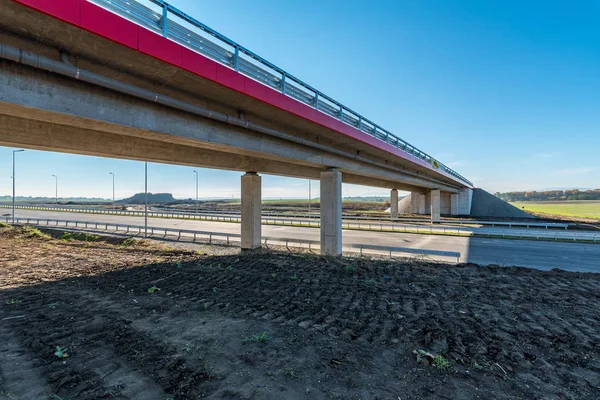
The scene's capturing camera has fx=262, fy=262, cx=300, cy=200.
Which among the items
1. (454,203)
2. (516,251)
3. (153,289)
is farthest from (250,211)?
(454,203)

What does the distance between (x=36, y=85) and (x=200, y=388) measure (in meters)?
6.81

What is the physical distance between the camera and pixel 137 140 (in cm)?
1092

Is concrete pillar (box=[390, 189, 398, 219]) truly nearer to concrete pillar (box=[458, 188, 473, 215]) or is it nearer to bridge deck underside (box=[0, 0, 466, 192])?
concrete pillar (box=[458, 188, 473, 215])

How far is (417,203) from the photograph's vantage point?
179 feet

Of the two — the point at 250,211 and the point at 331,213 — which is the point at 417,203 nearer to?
the point at 331,213

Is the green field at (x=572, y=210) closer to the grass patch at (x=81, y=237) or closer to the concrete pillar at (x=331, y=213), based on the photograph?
the concrete pillar at (x=331, y=213)

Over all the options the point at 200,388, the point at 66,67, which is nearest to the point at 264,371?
the point at 200,388

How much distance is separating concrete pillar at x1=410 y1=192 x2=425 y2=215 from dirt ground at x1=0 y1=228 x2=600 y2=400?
1827 inches

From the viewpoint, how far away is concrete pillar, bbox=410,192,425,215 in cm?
5391

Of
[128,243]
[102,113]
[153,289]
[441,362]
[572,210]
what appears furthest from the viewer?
[572,210]

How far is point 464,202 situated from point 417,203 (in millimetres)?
8305

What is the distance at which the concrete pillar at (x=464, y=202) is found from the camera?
166ft

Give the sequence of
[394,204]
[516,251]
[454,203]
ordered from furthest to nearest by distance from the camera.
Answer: [454,203] → [394,204] → [516,251]

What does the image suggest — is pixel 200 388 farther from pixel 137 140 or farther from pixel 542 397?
pixel 137 140
